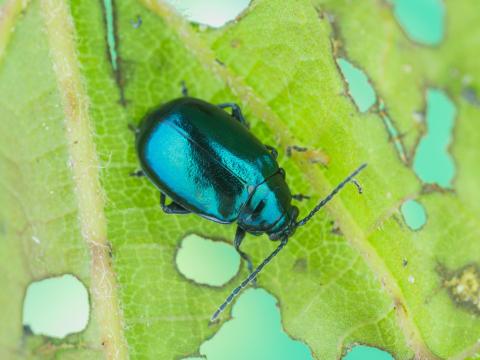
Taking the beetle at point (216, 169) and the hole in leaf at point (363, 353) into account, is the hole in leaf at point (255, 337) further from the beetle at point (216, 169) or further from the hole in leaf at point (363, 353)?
the hole in leaf at point (363, 353)

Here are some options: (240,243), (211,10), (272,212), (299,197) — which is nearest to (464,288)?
(299,197)

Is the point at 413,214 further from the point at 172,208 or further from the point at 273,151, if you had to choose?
the point at 172,208

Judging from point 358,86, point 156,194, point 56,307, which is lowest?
point 56,307

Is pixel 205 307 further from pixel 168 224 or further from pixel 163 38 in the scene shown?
pixel 163 38

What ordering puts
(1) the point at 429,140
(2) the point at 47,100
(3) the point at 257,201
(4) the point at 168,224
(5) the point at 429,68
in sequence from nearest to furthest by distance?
(2) the point at 47,100 → (4) the point at 168,224 → (3) the point at 257,201 → (1) the point at 429,140 → (5) the point at 429,68

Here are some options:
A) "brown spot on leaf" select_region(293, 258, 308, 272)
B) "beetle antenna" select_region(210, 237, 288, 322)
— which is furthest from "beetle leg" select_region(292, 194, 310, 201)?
"brown spot on leaf" select_region(293, 258, 308, 272)

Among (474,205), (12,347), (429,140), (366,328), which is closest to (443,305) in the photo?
(366,328)
